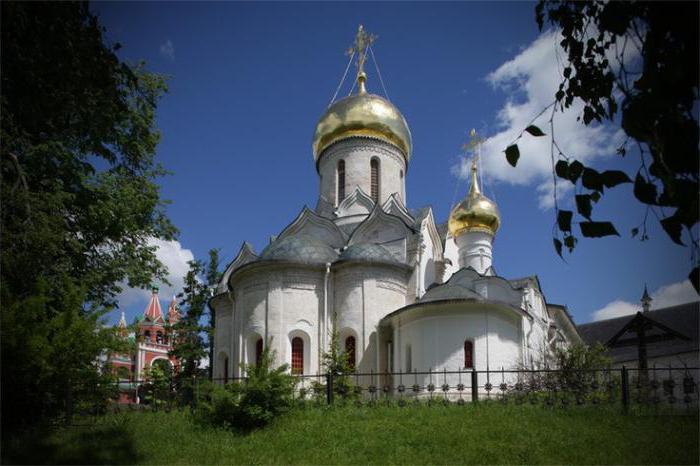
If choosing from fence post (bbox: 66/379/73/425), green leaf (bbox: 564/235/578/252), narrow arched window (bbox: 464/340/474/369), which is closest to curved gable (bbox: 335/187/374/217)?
narrow arched window (bbox: 464/340/474/369)

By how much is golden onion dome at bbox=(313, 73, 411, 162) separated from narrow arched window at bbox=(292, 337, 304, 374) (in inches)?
361

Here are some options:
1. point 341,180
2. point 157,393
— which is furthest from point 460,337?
point 341,180

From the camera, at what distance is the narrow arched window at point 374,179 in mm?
23938

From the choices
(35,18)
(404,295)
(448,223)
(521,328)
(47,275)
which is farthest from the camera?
(448,223)

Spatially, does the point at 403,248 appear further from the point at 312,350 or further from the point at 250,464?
the point at 250,464

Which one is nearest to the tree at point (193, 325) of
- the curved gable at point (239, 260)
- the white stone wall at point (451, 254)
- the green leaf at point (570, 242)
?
the curved gable at point (239, 260)

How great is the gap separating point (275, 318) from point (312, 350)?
147 centimetres

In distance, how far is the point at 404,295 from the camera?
63.6 ft

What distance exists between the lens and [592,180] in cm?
340

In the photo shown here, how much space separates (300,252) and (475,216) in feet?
26.1

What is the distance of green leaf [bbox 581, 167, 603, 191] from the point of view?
3.39 m

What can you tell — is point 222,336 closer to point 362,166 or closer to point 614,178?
point 362,166

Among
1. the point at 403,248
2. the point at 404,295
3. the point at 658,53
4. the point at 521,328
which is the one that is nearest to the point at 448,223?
the point at 403,248

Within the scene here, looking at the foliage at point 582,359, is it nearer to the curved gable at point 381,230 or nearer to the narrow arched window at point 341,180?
the curved gable at point 381,230
